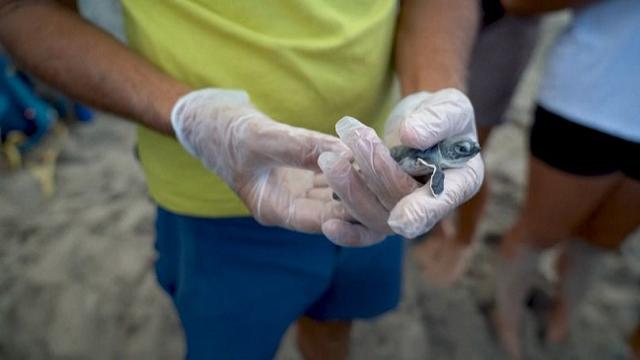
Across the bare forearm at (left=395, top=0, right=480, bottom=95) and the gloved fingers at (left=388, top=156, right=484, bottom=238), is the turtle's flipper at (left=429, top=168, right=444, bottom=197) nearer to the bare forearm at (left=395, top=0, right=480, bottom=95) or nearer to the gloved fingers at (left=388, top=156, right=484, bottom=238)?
the gloved fingers at (left=388, top=156, right=484, bottom=238)

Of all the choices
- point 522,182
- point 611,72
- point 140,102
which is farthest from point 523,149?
point 140,102

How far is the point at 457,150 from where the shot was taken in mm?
549

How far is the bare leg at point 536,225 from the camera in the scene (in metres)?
0.98

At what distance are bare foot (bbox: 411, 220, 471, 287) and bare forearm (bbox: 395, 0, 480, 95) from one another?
2.39ft

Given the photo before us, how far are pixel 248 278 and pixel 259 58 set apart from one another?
271 millimetres

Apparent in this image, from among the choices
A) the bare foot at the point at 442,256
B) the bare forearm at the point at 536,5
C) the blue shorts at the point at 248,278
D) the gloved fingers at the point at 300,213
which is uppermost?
the bare forearm at the point at 536,5

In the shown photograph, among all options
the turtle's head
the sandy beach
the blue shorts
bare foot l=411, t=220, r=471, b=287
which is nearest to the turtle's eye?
the turtle's head

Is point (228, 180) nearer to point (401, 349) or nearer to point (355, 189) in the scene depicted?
point (355, 189)

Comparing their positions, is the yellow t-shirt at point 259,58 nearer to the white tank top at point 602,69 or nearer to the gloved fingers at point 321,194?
the gloved fingers at point 321,194

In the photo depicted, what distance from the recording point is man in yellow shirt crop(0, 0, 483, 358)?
1.87ft

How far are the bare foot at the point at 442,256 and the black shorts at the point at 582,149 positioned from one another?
0.47 meters

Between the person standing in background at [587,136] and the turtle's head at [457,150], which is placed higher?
the turtle's head at [457,150]

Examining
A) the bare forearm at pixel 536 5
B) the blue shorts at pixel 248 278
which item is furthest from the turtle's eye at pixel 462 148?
the bare forearm at pixel 536 5

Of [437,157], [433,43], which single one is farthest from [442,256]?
[437,157]
